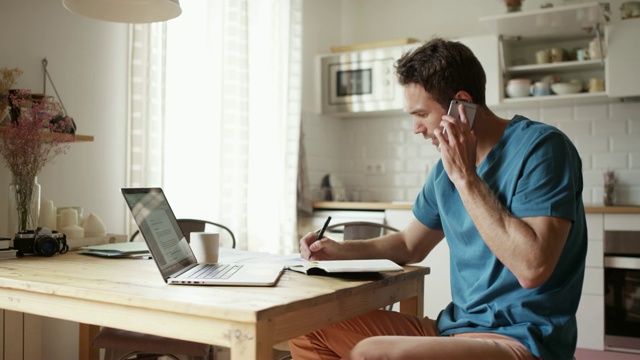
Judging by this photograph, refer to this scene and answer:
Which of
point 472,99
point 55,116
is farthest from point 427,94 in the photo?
point 55,116

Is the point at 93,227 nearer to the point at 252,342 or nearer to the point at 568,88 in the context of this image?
the point at 252,342

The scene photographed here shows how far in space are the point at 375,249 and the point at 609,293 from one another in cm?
236

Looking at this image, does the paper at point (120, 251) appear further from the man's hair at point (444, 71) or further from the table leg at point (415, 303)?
the man's hair at point (444, 71)

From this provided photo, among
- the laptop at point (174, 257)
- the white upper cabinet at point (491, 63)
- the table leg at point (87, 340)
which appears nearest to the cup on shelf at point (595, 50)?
the white upper cabinet at point (491, 63)

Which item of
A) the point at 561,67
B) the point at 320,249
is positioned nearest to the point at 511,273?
the point at 320,249

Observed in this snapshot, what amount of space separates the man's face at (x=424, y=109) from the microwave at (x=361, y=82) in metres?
2.90

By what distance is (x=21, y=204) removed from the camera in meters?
2.25

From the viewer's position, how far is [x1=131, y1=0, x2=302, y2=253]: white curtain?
3621 mm

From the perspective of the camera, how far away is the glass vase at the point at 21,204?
2232 mm

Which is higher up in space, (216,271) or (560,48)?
(560,48)

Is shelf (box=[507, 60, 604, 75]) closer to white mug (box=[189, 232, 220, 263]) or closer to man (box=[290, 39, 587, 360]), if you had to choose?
man (box=[290, 39, 587, 360])

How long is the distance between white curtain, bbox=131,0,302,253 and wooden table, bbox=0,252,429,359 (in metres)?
1.74

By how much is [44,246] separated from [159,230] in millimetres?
579

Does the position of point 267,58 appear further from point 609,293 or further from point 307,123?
point 609,293
